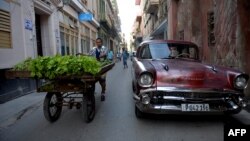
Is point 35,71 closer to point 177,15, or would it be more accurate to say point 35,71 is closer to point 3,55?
point 3,55

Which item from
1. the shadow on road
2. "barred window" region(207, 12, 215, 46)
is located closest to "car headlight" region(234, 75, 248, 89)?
the shadow on road

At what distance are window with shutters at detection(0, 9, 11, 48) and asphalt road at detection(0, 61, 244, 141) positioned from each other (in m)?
3.02

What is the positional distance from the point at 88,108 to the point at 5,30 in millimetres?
4683

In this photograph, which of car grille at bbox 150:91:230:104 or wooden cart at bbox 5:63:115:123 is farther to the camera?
wooden cart at bbox 5:63:115:123

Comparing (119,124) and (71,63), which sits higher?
(71,63)

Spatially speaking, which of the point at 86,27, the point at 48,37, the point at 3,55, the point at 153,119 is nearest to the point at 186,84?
the point at 153,119

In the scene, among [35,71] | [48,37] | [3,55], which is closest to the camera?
[35,71]

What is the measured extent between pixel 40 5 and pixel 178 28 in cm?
970

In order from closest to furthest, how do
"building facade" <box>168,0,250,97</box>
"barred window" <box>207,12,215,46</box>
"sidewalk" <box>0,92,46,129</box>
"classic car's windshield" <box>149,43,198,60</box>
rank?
"sidewalk" <box>0,92,46,129</box>, "classic car's windshield" <box>149,43,198,60</box>, "building facade" <box>168,0,250,97</box>, "barred window" <box>207,12,215,46</box>

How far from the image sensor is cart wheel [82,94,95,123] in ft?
18.3

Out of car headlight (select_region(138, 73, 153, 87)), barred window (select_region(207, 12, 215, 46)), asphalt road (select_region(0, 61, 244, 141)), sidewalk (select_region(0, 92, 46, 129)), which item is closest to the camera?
asphalt road (select_region(0, 61, 244, 141))

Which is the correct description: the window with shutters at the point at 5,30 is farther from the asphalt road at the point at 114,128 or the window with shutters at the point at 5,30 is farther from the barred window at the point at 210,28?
the barred window at the point at 210,28

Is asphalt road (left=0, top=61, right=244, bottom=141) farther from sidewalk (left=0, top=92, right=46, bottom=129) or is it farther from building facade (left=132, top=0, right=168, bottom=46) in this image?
building facade (left=132, top=0, right=168, bottom=46)

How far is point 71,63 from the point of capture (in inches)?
208
